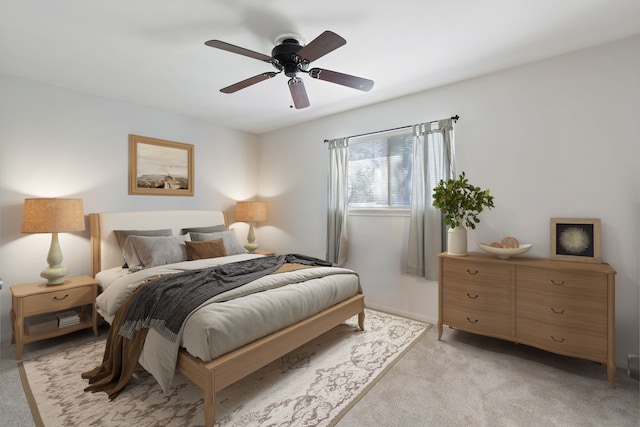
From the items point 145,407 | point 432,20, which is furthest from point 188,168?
point 432,20

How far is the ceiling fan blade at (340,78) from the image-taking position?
2.26m

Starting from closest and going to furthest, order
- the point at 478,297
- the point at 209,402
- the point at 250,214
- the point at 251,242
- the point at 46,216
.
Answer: the point at 209,402 < the point at 478,297 < the point at 46,216 < the point at 250,214 < the point at 251,242

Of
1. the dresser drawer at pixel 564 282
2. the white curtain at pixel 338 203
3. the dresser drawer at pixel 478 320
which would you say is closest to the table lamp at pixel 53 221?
the white curtain at pixel 338 203

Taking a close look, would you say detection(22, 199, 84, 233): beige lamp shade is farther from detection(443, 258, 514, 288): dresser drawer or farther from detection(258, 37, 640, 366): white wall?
detection(443, 258, 514, 288): dresser drawer

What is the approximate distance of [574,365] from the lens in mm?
2418

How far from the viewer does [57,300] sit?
9.10 ft

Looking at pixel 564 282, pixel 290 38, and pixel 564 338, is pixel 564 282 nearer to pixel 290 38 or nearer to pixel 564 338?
pixel 564 338

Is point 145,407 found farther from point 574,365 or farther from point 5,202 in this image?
point 574,365

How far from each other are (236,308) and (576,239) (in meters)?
2.80

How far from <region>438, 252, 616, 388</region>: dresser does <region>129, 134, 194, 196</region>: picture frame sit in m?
3.51

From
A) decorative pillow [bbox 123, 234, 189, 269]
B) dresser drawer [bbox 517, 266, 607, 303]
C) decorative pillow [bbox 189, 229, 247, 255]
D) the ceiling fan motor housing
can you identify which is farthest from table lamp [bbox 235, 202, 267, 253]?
dresser drawer [bbox 517, 266, 607, 303]

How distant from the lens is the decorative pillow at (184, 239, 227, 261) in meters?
3.38

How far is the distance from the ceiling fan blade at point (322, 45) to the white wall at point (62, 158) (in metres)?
2.77

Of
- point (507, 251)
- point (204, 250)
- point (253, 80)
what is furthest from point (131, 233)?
point (507, 251)
